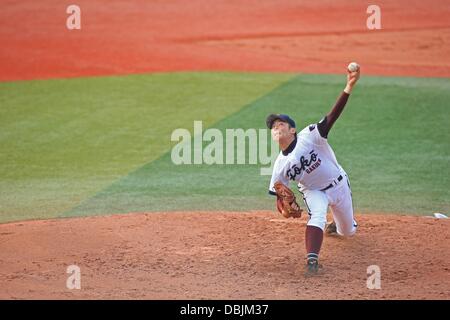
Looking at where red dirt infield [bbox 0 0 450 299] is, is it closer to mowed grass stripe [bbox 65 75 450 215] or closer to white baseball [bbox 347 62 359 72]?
mowed grass stripe [bbox 65 75 450 215]

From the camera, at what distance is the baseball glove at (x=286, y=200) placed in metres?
7.02

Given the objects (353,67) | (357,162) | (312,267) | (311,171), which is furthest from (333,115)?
(357,162)

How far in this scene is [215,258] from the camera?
7.20 meters

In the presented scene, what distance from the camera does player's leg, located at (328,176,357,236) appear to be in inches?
289

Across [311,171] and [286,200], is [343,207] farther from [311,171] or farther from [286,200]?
[286,200]

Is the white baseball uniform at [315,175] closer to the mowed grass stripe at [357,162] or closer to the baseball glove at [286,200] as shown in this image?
the baseball glove at [286,200]

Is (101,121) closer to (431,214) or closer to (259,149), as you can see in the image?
(259,149)

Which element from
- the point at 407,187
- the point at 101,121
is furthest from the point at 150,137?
the point at 407,187

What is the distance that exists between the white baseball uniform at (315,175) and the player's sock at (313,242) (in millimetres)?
→ 67

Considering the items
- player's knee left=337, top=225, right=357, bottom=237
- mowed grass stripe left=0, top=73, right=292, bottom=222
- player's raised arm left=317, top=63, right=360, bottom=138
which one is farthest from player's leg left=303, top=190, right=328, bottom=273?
mowed grass stripe left=0, top=73, right=292, bottom=222

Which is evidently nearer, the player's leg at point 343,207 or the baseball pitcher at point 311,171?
the baseball pitcher at point 311,171

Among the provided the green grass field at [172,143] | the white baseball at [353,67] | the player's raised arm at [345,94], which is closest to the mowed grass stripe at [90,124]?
the green grass field at [172,143]

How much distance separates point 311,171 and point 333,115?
56cm

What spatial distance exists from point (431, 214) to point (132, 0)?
13.4 meters
